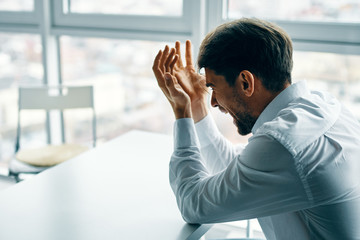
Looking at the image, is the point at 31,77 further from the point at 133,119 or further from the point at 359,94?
the point at 359,94

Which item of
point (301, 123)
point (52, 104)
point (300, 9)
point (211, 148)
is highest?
point (300, 9)

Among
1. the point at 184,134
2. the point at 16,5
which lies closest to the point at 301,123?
the point at 184,134

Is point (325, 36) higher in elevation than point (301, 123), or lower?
higher

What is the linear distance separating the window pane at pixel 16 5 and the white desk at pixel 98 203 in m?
1.83

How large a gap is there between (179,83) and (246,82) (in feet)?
1.18

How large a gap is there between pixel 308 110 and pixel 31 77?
8.60ft

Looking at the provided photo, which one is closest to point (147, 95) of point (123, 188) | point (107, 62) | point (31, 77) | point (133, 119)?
point (133, 119)

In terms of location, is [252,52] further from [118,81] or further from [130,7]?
[118,81]

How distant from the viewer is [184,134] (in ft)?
3.84

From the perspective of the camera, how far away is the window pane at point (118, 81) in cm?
268

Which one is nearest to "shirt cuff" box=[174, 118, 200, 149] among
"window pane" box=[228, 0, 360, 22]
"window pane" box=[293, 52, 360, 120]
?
"window pane" box=[293, 52, 360, 120]

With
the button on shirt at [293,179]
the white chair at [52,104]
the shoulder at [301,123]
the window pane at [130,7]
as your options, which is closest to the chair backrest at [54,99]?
the white chair at [52,104]

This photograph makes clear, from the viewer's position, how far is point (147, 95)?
2715mm

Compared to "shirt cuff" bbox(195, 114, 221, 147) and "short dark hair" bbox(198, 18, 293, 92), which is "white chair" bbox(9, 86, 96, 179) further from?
"short dark hair" bbox(198, 18, 293, 92)
